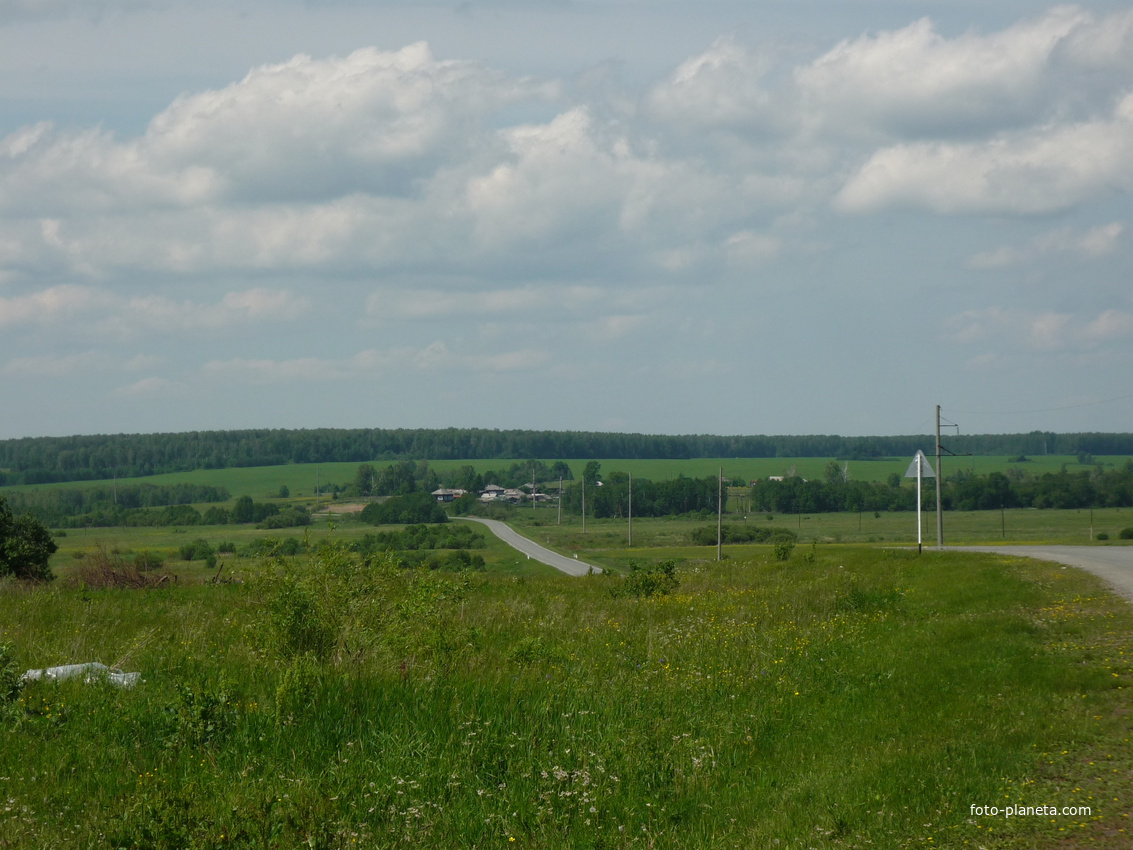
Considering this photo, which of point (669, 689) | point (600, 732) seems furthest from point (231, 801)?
point (669, 689)

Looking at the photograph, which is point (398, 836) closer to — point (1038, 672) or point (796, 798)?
point (796, 798)

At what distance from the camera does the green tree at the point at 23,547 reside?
28570 millimetres

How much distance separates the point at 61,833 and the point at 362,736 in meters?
2.44

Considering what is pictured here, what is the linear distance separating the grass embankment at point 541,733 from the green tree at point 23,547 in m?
16.6

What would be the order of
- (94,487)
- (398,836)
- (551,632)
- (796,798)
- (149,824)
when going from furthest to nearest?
(94,487) < (551,632) < (796,798) < (398,836) < (149,824)

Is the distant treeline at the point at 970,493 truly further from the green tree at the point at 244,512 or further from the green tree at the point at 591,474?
the green tree at the point at 244,512

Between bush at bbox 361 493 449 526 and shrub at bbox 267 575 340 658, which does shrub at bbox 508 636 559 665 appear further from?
bush at bbox 361 493 449 526

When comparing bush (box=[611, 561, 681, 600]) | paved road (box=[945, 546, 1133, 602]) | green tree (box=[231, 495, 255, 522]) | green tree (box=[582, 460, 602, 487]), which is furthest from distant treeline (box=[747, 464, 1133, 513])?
bush (box=[611, 561, 681, 600])

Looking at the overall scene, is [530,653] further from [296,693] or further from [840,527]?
[840,527]

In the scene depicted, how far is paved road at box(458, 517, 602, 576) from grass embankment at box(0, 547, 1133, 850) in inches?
1489

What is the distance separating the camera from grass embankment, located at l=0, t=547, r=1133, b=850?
629cm

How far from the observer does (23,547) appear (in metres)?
29.2

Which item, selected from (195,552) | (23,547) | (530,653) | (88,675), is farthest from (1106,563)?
(195,552)

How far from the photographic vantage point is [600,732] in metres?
8.55
